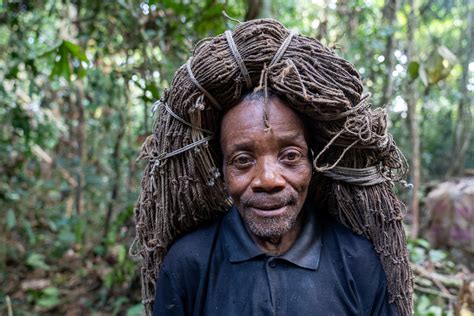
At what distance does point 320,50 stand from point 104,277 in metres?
3.69

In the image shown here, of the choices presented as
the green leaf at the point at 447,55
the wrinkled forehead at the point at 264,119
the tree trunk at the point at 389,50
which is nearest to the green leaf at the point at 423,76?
the green leaf at the point at 447,55

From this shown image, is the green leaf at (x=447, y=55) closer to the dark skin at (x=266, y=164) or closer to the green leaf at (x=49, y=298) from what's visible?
the dark skin at (x=266, y=164)

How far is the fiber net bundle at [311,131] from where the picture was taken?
138 centimetres

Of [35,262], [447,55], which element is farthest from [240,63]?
[35,262]

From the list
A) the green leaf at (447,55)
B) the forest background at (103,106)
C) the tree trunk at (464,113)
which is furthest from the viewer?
the tree trunk at (464,113)

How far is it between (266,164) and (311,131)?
22 centimetres

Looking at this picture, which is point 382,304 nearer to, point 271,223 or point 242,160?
point 271,223

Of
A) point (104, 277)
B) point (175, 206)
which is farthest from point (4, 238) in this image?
point (175, 206)

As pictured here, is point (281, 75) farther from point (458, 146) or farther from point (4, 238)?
point (458, 146)

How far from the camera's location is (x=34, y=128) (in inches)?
160

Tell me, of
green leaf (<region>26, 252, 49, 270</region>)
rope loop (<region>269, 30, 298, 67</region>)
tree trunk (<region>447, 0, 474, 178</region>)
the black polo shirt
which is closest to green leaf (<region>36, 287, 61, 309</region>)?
green leaf (<region>26, 252, 49, 270</region>)

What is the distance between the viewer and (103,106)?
4777 millimetres

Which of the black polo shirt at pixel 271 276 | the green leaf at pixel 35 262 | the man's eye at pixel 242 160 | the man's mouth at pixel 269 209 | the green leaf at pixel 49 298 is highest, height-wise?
the man's eye at pixel 242 160

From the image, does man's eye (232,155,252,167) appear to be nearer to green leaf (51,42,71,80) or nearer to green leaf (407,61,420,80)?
green leaf (51,42,71,80)
